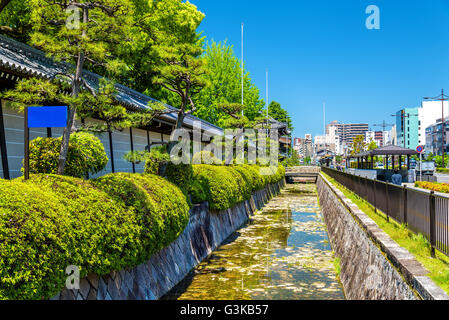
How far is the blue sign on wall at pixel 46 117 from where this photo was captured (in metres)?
5.84

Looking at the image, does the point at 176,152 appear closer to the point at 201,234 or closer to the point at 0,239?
the point at 201,234

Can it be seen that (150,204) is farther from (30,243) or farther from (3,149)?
(3,149)

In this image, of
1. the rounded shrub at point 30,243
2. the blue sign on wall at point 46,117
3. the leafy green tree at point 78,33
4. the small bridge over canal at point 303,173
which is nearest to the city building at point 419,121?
the small bridge over canal at point 303,173

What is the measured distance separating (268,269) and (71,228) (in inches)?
275

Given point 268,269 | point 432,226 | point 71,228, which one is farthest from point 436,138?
point 71,228

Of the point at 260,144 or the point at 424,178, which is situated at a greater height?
the point at 260,144

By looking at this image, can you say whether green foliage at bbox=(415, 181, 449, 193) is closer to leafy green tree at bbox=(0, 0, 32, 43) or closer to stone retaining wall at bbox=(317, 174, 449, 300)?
stone retaining wall at bbox=(317, 174, 449, 300)

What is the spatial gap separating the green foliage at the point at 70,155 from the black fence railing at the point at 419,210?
21.1 ft

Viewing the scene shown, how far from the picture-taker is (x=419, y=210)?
7.07 m

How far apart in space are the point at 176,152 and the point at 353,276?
6707 millimetres

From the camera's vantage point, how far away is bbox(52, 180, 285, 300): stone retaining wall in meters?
6.03

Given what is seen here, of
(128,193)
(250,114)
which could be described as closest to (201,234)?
(128,193)

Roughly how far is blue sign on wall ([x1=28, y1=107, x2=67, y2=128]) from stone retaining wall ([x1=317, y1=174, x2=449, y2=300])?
5.31 metres

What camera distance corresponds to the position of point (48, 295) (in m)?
4.47
